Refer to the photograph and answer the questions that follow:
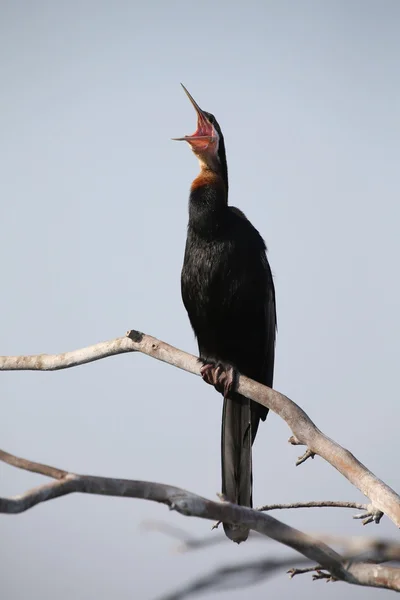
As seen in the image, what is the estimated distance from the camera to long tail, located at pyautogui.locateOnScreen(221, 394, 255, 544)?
4.12 meters

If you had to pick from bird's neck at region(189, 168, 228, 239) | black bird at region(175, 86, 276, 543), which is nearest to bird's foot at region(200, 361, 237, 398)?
black bird at region(175, 86, 276, 543)

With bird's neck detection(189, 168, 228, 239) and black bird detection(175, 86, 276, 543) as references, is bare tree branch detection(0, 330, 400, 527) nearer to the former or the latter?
black bird detection(175, 86, 276, 543)

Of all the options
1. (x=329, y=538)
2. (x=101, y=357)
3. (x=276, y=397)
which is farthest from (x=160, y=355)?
(x=329, y=538)

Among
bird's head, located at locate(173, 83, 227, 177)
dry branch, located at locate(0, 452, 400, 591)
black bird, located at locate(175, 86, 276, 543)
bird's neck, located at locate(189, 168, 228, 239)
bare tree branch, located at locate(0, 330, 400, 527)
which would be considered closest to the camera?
dry branch, located at locate(0, 452, 400, 591)

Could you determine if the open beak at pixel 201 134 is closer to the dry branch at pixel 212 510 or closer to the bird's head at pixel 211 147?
Result: the bird's head at pixel 211 147

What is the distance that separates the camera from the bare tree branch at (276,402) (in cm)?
272

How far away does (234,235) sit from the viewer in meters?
4.48

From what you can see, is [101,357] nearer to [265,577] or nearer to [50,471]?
[50,471]

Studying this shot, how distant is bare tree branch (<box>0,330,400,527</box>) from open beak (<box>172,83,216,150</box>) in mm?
1578

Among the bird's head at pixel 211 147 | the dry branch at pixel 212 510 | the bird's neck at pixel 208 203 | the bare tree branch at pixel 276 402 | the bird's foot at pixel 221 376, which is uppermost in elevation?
the bird's head at pixel 211 147

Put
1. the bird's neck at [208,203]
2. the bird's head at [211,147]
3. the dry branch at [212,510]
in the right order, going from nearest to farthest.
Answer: the dry branch at [212,510] < the bird's neck at [208,203] < the bird's head at [211,147]

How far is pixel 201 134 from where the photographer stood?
5.08 meters

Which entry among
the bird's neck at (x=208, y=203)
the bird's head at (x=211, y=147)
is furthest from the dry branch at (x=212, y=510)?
the bird's head at (x=211, y=147)

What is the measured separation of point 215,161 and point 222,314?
3.40 feet
